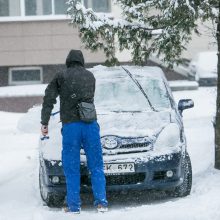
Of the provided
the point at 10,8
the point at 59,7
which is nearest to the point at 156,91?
the point at 59,7

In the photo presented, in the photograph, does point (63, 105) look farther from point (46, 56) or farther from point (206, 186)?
point (46, 56)

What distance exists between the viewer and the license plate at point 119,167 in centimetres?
781

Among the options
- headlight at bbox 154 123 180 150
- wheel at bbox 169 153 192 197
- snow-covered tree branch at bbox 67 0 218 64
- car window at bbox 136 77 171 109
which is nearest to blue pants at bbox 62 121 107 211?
headlight at bbox 154 123 180 150

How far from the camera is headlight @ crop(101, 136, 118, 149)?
7.89 metres

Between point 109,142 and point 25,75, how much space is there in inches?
601

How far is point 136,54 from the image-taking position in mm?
10383

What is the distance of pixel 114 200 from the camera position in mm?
8688

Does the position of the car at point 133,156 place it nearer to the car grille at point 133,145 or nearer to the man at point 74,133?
the car grille at point 133,145

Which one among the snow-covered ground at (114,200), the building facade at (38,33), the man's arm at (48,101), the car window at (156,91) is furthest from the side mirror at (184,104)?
the building facade at (38,33)

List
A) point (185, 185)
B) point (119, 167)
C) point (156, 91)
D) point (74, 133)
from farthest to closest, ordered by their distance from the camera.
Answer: point (156, 91), point (185, 185), point (119, 167), point (74, 133)

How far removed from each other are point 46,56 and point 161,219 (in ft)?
50.5

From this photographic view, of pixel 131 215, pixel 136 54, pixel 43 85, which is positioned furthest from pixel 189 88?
pixel 131 215

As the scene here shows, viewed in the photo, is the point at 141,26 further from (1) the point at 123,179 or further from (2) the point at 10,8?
(2) the point at 10,8

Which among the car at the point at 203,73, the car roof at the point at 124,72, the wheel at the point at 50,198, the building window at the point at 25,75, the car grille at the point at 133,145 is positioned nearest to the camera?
the car grille at the point at 133,145
